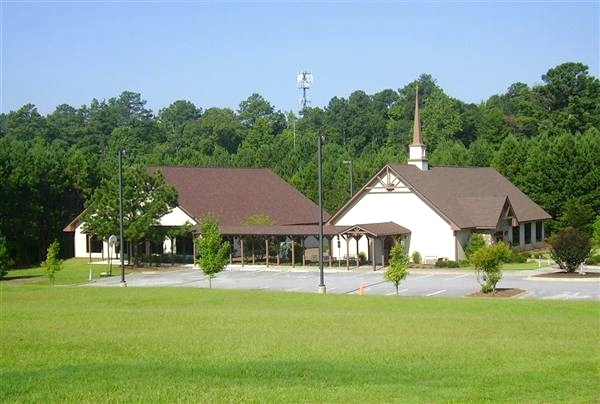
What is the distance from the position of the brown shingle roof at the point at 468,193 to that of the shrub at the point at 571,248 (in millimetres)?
12409

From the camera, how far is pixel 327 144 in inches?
4296

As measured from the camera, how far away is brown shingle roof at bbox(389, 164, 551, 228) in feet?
185

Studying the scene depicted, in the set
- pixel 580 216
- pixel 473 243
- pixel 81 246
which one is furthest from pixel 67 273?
pixel 580 216

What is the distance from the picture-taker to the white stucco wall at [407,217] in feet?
182

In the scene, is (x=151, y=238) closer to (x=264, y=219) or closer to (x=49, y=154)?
(x=264, y=219)

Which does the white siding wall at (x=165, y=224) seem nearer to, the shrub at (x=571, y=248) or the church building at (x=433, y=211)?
the church building at (x=433, y=211)

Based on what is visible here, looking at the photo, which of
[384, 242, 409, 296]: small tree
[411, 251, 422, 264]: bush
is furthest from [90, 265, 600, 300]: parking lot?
[411, 251, 422, 264]: bush

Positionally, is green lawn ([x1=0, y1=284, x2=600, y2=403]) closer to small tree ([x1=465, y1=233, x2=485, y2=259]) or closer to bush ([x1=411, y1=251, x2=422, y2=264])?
small tree ([x1=465, y1=233, x2=485, y2=259])

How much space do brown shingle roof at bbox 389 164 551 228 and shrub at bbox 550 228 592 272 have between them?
12.4 metres

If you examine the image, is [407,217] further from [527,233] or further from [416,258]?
[527,233]

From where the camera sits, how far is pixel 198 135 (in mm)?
139250

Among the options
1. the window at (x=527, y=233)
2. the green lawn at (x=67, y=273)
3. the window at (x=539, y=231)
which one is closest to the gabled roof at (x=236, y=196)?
the green lawn at (x=67, y=273)

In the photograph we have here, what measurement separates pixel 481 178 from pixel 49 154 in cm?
3248

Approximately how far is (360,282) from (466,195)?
20896 mm
